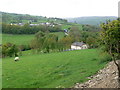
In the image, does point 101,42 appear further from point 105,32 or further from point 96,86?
point 96,86

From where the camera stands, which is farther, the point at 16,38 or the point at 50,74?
the point at 16,38

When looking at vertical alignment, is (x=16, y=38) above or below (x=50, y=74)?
above

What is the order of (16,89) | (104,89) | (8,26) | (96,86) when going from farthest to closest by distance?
(8,26), (16,89), (96,86), (104,89)

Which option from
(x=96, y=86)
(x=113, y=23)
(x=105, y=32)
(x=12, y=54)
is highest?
(x=113, y=23)

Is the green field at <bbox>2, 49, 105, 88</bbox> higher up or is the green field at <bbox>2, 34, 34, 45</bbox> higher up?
the green field at <bbox>2, 34, 34, 45</bbox>

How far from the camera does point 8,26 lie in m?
113

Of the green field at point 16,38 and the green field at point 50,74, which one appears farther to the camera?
the green field at point 16,38

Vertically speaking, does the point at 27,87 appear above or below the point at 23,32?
below

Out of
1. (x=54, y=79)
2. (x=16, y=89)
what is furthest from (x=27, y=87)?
(x=54, y=79)

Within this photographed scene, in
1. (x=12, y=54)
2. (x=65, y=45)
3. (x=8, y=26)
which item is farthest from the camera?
(x=8, y=26)

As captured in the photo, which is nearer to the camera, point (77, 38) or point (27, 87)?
point (27, 87)

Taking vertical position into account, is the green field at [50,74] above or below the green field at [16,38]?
below

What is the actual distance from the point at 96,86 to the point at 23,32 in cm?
11385

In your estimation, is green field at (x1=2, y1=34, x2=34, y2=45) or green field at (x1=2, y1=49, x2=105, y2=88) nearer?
green field at (x1=2, y1=49, x2=105, y2=88)
